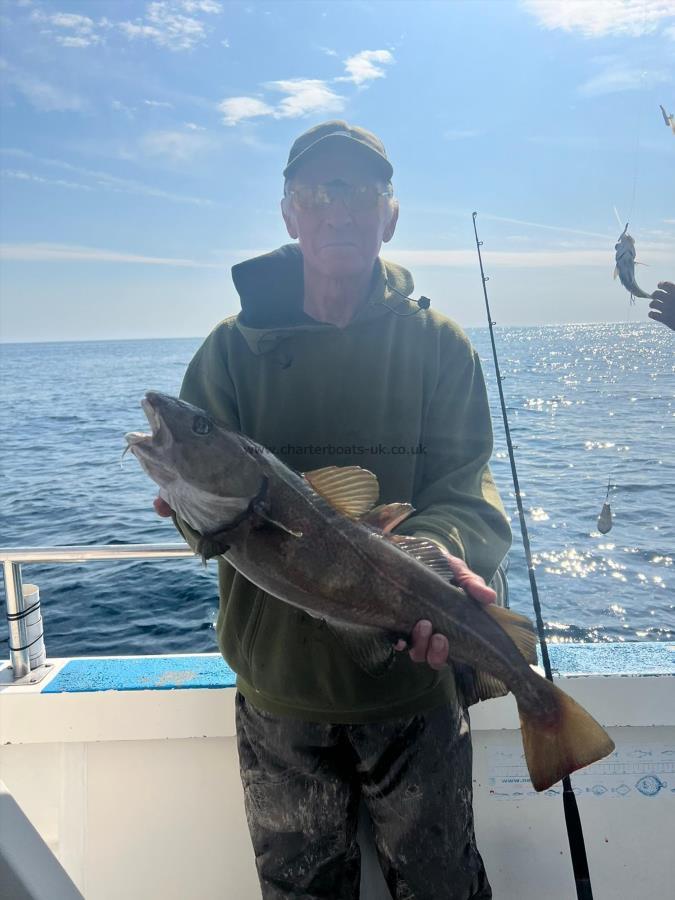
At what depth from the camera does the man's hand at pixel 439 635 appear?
2154mm

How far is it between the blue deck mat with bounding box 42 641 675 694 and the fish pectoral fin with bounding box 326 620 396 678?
1476 millimetres

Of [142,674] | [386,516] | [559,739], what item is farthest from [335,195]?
[142,674]

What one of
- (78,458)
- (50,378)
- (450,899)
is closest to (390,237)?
(450,899)

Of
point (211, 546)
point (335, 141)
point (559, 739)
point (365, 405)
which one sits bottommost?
point (559, 739)

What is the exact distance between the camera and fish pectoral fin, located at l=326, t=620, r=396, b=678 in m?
2.19

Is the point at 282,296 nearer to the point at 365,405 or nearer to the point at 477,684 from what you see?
the point at 365,405

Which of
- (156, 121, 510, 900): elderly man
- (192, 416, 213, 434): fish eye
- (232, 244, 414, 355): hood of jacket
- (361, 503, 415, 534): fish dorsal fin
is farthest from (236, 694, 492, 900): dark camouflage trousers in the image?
(232, 244, 414, 355): hood of jacket

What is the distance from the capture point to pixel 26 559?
3.50 metres

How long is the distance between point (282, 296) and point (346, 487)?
1088 millimetres

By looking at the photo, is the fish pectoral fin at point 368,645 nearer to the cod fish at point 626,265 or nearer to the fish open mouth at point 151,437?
the fish open mouth at point 151,437

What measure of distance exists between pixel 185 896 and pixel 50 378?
63.5 meters

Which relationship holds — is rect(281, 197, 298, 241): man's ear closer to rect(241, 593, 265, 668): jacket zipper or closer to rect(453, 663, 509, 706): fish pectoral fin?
rect(241, 593, 265, 668): jacket zipper

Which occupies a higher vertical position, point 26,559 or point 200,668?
point 26,559

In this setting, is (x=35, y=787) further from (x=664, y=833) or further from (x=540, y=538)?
(x=540, y=538)
